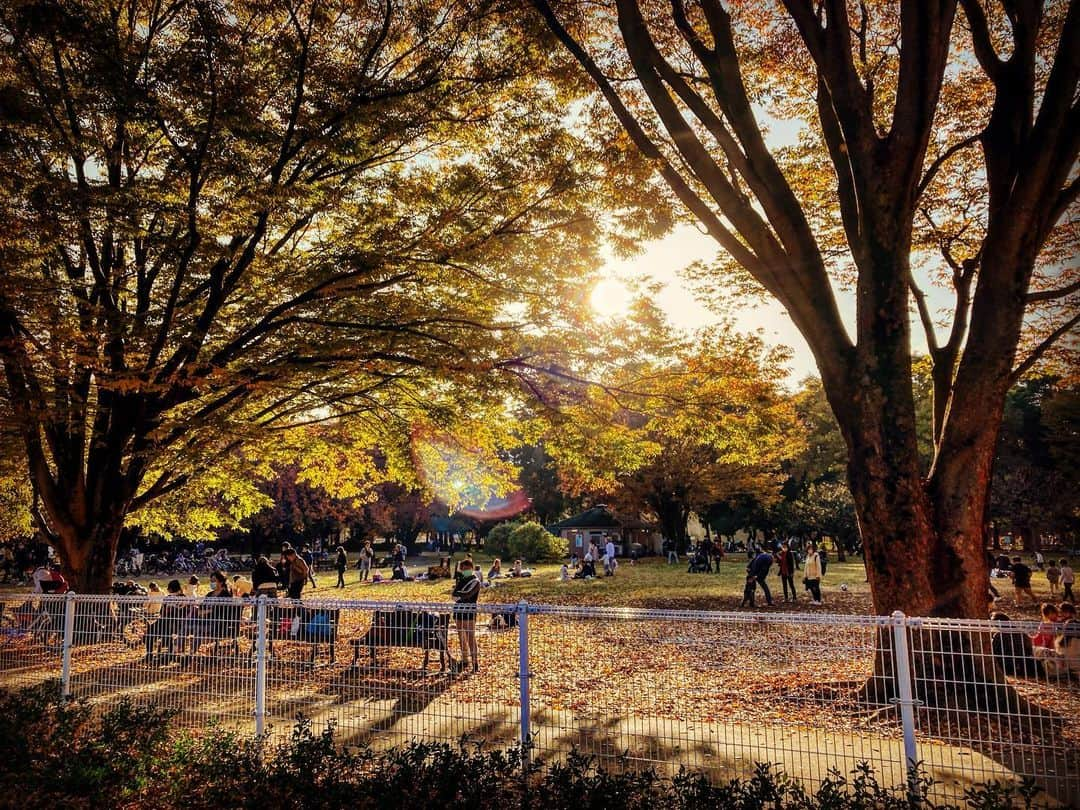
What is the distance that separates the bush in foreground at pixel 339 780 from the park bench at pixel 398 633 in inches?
28.8

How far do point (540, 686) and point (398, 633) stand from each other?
2472mm

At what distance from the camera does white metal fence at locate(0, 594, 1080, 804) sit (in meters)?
4.91

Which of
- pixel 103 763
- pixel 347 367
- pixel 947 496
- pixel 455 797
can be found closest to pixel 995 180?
pixel 947 496

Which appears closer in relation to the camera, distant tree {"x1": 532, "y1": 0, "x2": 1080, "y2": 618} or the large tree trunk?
distant tree {"x1": 532, "y1": 0, "x2": 1080, "y2": 618}

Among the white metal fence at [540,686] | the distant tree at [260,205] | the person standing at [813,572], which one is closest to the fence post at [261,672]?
the white metal fence at [540,686]

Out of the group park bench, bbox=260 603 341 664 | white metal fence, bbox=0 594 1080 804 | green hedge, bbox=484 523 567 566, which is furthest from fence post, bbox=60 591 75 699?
green hedge, bbox=484 523 567 566

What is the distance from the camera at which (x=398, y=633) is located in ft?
20.0

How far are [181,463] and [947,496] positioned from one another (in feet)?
42.6

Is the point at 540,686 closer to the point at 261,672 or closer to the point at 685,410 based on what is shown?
the point at 261,672

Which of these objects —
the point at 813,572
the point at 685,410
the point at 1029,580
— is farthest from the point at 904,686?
the point at 1029,580

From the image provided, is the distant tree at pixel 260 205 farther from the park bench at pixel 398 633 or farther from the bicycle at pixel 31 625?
the park bench at pixel 398 633

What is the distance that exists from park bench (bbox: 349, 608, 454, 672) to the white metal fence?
0.02 metres

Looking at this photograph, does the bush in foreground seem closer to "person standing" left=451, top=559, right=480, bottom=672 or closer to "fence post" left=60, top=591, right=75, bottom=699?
"person standing" left=451, top=559, right=480, bottom=672

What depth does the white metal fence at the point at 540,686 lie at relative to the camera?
4914 mm
